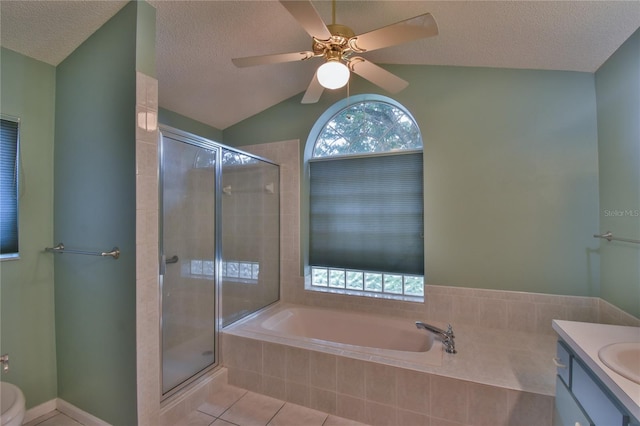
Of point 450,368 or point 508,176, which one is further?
point 508,176

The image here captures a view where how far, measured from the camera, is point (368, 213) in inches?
108

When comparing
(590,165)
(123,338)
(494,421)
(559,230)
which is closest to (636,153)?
(590,165)

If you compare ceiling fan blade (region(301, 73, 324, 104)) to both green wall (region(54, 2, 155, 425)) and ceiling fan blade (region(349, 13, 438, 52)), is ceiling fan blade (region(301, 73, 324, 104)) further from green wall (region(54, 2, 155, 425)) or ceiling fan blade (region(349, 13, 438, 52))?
green wall (region(54, 2, 155, 425))

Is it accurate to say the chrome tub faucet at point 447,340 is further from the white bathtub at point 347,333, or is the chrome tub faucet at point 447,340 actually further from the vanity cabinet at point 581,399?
the vanity cabinet at point 581,399

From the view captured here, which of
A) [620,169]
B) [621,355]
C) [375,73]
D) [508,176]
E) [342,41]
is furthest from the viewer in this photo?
[508,176]

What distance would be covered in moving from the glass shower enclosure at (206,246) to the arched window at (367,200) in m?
0.58

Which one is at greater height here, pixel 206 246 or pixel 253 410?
pixel 206 246

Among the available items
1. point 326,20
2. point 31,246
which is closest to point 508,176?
point 326,20

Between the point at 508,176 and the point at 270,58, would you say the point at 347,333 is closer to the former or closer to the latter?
the point at 508,176

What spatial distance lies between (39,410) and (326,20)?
127 inches

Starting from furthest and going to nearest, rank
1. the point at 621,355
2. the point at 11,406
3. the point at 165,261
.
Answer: the point at 165,261 → the point at 11,406 → the point at 621,355

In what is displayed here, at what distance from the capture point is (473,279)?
7.52ft

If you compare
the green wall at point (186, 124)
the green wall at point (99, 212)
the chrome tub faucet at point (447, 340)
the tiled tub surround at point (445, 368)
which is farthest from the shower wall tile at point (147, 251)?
the chrome tub faucet at point (447, 340)

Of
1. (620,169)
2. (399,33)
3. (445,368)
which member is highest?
(399,33)
